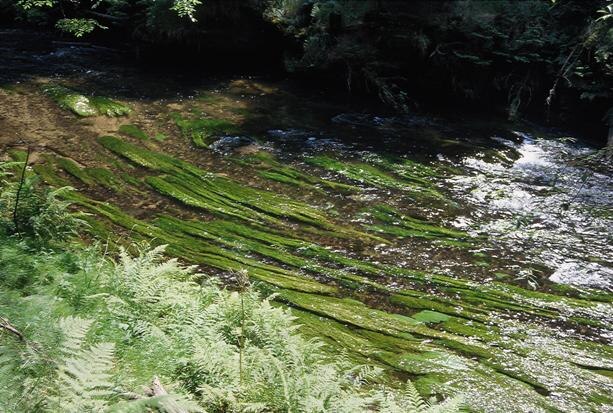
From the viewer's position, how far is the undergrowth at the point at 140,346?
232 centimetres

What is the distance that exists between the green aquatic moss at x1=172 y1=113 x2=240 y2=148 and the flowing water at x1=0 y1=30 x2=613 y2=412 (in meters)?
0.05

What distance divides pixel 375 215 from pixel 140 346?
4.06 metres

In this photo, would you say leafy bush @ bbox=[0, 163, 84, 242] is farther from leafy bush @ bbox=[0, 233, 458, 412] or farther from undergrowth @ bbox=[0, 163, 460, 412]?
leafy bush @ bbox=[0, 233, 458, 412]

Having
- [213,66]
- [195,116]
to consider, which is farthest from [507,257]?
[213,66]

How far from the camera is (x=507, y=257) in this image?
19.7ft

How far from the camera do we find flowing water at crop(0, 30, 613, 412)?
4.54 m

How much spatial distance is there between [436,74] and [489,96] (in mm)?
1396

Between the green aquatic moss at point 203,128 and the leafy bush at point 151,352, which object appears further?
the green aquatic moss at point 203,128

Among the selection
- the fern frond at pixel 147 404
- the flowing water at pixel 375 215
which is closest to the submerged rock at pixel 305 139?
the flowing water at pixel 375 215

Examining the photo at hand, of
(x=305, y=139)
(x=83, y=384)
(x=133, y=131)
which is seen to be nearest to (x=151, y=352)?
(x=83, y=384)

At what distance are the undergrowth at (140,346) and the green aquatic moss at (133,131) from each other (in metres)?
3.73

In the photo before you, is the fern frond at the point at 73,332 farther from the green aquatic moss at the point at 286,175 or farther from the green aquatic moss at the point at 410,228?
the green aquatic moss at the point at 286,175

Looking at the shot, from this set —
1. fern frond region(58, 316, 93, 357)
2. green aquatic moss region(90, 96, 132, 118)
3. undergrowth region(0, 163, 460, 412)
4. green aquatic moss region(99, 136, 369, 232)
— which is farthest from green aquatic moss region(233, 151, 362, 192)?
fern frond region(58, 316, 93, 357)

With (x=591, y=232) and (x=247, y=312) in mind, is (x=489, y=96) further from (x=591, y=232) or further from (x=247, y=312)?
(x=247, y=312)
